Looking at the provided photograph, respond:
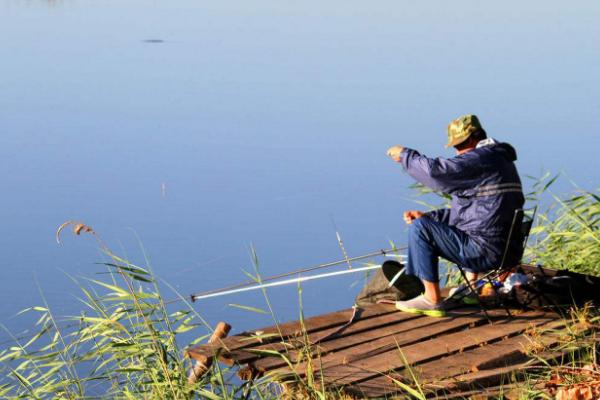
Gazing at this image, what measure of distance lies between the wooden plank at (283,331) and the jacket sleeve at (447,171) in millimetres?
739

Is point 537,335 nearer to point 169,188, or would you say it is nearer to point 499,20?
point 169,188

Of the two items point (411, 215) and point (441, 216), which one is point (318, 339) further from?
point (441, 216)

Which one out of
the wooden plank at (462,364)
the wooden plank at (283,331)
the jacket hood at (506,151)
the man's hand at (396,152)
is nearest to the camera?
the wooden plank at (462,364)

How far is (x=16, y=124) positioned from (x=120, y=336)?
1609cm

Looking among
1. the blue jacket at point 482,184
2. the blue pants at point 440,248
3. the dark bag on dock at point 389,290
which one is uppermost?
the blue jacket at point 482,184

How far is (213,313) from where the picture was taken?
17484 mm

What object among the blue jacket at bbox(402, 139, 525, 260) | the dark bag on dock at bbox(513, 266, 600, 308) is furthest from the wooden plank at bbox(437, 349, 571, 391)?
the blue jacket at bbox(402, 139, 525, 260)

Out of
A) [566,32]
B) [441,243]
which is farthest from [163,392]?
[566,32]

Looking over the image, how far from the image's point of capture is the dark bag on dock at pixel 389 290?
263 inches

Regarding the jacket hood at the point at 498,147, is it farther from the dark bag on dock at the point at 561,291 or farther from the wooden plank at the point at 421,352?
the wooden plank at the point at 421,352

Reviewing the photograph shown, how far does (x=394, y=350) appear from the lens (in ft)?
19.3

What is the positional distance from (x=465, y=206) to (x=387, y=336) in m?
0.89

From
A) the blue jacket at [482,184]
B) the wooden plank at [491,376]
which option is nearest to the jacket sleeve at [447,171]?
the blue jacket at [482,184]

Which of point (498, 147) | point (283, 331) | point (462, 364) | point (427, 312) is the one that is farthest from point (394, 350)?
point (498, 147)
